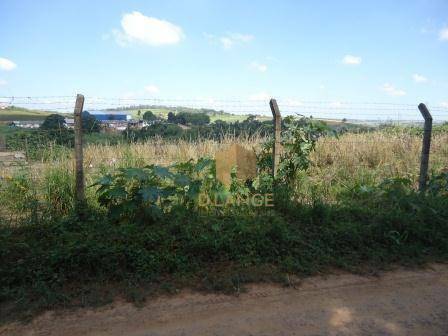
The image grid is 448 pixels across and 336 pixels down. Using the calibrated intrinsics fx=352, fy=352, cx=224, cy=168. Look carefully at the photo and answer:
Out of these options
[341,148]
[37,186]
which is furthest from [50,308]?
[341,148]

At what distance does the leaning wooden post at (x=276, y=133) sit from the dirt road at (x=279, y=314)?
279 cm

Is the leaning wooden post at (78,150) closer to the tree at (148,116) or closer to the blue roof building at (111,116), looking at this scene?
the blue roof building at (111,116)

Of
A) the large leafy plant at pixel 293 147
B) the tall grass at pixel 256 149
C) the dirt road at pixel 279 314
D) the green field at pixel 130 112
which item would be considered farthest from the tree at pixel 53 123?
the dirt road at pixel 279 314

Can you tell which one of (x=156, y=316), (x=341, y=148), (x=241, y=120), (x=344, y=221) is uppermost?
(x=241, y=120)

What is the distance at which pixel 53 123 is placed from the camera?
21.8 ft

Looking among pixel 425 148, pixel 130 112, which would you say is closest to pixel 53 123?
pixel 130 112

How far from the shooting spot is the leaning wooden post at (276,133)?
6013 mm

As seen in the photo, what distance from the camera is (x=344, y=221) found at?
4.81 m

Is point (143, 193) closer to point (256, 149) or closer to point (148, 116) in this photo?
point (256, 149)

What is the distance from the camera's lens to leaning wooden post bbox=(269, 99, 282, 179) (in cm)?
601

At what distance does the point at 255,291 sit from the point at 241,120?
21.0 feet

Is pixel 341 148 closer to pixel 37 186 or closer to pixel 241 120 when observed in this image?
pixel 241 120

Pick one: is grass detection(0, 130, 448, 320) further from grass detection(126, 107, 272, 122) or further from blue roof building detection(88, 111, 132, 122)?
grass detection(126, 107, 272, 122)

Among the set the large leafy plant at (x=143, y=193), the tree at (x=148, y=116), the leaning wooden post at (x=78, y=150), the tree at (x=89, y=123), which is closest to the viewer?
the large leafy plant at (x=143, y=193)
